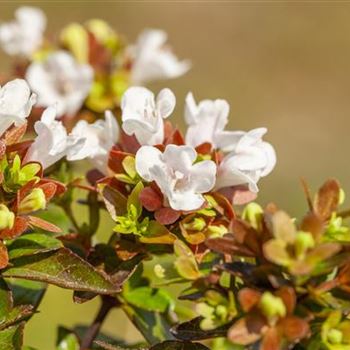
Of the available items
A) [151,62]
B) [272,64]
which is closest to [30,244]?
[151,62]

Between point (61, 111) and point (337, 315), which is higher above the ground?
point (337, 315)

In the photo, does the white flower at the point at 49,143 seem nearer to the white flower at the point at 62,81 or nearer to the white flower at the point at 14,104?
the white flower at the point at 14,104

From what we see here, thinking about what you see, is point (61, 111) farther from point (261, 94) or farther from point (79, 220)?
point (261, 94)

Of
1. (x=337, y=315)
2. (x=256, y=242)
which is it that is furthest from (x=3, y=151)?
(x=337, y=315)

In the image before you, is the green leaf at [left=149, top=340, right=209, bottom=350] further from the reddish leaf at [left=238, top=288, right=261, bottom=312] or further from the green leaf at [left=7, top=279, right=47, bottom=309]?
the green leaf at [left=7, top=279, right=47, bottom=309]

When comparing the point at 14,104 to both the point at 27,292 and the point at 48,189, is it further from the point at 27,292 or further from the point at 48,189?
the point at 27,292
